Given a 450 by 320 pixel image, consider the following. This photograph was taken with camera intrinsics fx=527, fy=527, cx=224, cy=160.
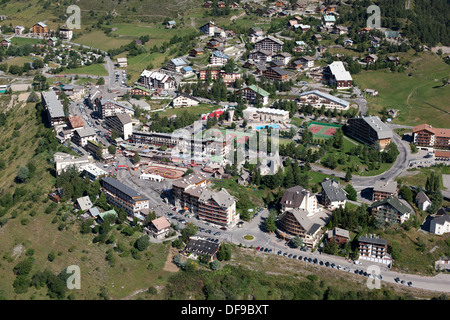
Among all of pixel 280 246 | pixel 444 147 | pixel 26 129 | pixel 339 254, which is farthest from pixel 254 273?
pixel 26 129

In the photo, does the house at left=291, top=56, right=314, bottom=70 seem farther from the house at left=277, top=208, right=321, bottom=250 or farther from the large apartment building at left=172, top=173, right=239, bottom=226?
the house at left=277, top=208, right=321, bottom=250

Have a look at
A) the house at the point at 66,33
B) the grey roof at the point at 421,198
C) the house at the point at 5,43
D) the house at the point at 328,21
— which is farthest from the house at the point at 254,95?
the house at the point at 5,43

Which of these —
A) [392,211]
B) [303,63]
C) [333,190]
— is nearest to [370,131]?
[333,190]

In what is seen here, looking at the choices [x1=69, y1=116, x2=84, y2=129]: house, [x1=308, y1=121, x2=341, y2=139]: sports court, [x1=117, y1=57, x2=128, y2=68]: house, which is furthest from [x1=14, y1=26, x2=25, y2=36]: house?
[x1=308, y1=121, x2=341, y2=139]: sports court

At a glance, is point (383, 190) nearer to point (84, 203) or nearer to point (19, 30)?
point (84, 203)

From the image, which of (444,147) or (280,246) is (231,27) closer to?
(444,147)

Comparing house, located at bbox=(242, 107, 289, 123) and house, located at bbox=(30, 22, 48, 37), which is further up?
house, located at bbox=(30, 22, 48, 37)

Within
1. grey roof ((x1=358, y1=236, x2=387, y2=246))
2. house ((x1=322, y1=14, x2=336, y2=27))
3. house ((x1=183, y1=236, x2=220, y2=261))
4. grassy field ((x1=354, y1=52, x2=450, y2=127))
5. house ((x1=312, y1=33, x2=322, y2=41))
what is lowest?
grassy field ((x1=354, y1=52, x2=450, y2=127))
